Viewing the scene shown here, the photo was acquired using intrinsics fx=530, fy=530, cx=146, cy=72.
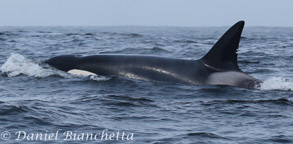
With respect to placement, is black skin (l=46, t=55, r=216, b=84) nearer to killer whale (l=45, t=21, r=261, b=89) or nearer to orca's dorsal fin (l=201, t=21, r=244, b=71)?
killer whale (l=45, t=21, r=261, b=89)

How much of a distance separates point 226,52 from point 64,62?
4.52m

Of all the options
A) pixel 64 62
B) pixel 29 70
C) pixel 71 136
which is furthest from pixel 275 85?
pixel 71 136

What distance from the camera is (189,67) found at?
12.6 metres

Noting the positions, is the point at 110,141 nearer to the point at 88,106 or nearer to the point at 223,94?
the point at 88,106

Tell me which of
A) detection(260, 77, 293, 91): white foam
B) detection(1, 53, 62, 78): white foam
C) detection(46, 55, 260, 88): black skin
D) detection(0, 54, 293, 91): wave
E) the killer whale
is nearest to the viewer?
the killer whale

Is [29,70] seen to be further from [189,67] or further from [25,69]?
[189,67]

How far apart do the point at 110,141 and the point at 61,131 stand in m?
0.88

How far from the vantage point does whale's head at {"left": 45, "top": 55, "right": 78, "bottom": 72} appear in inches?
549

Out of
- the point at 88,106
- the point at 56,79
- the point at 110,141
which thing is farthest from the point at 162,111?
the point at 56,79

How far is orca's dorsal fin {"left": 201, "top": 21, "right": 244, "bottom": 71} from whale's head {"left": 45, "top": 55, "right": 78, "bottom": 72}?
355 cm

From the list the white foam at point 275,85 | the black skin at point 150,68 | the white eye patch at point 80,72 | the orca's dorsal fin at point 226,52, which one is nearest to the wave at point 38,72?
the white foam at point 275,85

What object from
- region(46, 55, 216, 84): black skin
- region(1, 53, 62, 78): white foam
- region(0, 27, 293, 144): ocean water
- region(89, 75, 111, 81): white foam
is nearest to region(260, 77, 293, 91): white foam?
region(0, 27, 293, 144): ocean water

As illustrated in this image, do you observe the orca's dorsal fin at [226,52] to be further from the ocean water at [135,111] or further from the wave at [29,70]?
the wave at [29,70]

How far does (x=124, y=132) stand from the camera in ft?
26.3
